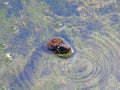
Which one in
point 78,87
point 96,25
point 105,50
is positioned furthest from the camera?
point 96,25

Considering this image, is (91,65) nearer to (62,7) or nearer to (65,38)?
(65,38)

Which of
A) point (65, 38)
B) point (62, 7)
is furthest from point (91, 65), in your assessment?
point (62, 7)

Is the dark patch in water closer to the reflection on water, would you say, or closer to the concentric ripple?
the reflection on water

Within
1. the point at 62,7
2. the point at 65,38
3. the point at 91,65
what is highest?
the point at 62,7

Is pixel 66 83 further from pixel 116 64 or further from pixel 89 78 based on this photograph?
pixel 116 64

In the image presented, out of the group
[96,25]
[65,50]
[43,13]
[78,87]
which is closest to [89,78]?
[78,87]

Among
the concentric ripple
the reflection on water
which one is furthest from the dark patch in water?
the concentric ripple

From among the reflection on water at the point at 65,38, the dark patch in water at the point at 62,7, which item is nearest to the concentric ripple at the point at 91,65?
the reflection on water at the point at 65,38
